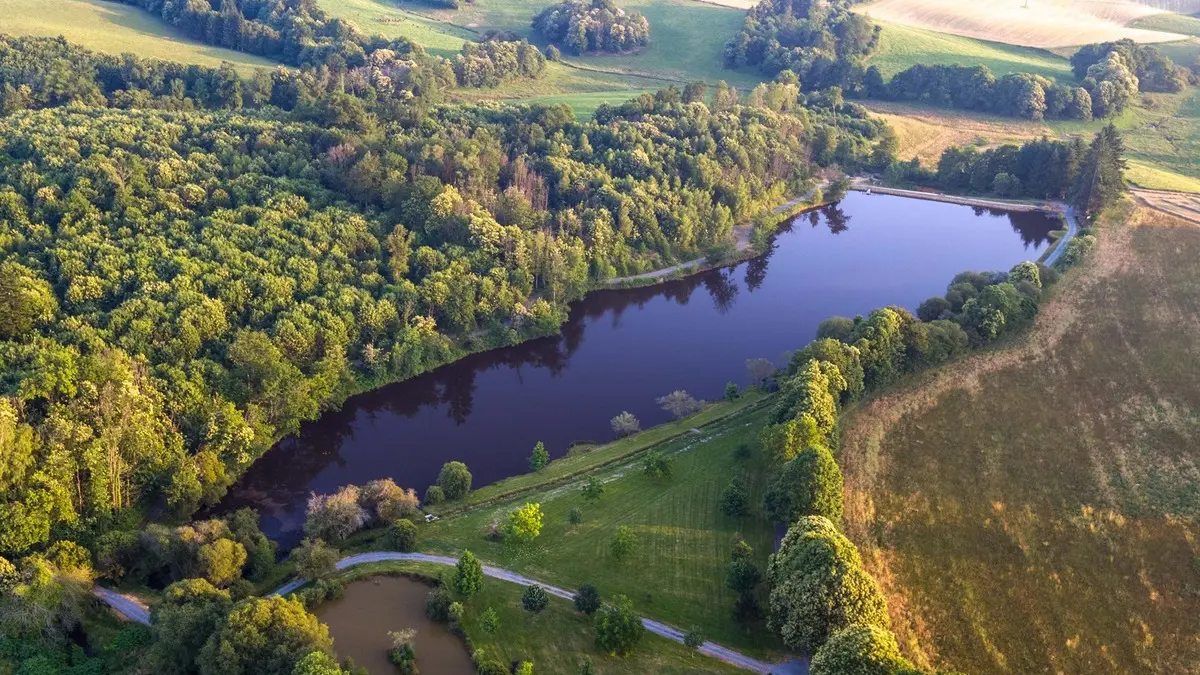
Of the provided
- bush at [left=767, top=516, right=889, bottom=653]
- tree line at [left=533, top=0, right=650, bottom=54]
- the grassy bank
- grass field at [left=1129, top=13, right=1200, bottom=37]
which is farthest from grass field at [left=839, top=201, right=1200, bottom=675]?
grass field at [left=1129, top=13, right=1200, bottom=37]

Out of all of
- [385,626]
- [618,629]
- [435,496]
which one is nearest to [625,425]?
[435,496]

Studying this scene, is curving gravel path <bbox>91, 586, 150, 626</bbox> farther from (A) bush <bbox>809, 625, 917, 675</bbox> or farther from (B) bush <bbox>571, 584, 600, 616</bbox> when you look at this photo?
(A) bush <bbox>809, 625, 917, 675</bbox>

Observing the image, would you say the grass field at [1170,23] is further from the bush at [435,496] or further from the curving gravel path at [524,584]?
the bush at [435,496]

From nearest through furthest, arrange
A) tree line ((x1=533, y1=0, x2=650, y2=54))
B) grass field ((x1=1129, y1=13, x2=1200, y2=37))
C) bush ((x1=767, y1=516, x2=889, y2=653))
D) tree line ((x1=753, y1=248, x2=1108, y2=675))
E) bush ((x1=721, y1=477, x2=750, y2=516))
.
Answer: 1. tree line ((x1=753, y1=248, x2=1108, y2=675))
2. bush ((x1=767, y1=516, x2=889, y2=653))
3. bush ((x1=721, y1=477, x2=750, y2=516))
4. tree line ((x1=533, y1=0, x2=650, y2=54))
5. grass field ((x1=1129, y1=13, x2=1200, y2=37))

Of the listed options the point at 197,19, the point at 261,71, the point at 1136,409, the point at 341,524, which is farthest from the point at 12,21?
the point at 1136,409

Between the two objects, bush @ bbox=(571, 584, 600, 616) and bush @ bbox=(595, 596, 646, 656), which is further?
bush @ bbox=(571, 584, 600, 616)

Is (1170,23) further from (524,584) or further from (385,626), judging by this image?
(385,626)

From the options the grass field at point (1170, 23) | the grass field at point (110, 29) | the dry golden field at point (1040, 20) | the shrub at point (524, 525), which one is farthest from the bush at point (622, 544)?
the grass field at point (1170, 23)
